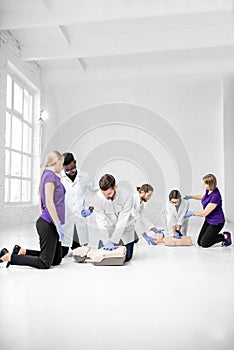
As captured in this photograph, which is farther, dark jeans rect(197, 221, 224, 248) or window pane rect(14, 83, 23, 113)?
window pane rect(14, 83, 23, 113)

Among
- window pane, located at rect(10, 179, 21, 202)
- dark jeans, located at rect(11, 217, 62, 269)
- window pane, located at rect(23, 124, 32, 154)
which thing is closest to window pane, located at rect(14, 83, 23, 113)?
window pane, located at rect(23, 124, 32, 154)

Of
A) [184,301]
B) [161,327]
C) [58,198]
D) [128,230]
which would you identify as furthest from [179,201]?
[161,327]

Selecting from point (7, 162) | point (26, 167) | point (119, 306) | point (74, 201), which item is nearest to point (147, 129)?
point (26, 167)

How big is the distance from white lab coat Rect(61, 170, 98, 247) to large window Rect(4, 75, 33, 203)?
4095 mm

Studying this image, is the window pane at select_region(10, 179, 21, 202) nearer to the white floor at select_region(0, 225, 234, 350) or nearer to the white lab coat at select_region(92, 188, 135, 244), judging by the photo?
the white lab coat at select_region(92, 188, 135, 244)

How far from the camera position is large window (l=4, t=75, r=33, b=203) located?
7469 mm

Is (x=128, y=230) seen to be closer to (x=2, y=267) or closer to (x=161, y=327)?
(x=2, y=267)

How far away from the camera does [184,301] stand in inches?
76.4

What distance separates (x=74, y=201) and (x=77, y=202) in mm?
29

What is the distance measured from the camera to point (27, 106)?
859 centimetres

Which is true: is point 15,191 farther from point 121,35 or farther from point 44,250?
point 44,250

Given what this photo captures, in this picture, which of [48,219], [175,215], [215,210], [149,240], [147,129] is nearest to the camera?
[48,219]

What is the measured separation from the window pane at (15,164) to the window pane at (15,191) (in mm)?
158

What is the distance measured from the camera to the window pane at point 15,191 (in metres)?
7.72
